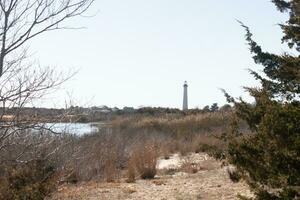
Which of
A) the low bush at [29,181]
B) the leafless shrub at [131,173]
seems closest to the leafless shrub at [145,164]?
the leafless shrub at [131,173]

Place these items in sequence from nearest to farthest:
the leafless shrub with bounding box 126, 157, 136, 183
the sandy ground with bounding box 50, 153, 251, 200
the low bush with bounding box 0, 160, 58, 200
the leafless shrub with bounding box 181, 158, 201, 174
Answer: the low bush with bounding box 0, 160, 58, 200 < the sandy ground with bounding box 50, 153, 251, 200 < the leafless shrub with bounding box 126, 157, 136, 183 < the leafless shrub with bounding box 181, 158, 201, 174

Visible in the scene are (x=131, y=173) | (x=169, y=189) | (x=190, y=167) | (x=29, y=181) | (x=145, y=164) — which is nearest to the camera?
(x=29, y=181)

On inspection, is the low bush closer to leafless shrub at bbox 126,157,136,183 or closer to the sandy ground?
the sandy ground

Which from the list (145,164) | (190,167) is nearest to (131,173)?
(145,164)

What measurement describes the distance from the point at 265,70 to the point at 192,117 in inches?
847

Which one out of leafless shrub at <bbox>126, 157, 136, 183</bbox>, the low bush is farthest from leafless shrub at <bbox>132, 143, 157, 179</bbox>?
the low bush

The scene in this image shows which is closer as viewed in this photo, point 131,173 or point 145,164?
point 131,173

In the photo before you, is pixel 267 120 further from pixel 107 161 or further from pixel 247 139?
pixel 107 161

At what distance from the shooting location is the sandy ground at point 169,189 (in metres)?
11.4

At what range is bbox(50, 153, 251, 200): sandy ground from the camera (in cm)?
1141

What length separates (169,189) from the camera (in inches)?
492

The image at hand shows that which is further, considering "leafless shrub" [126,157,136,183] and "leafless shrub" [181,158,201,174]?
"leafless shrub" [181,158,201,174]

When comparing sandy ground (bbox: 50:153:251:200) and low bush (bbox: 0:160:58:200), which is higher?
low bush (bbox: 0:160:58:200)

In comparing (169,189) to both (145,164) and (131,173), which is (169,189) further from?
(145,164)
